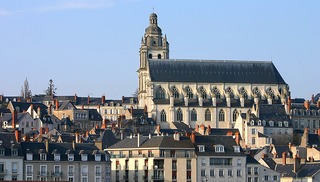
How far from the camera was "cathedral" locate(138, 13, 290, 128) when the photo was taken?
185 meters

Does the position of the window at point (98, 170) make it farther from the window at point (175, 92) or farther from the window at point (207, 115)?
the window at point (175, 92)

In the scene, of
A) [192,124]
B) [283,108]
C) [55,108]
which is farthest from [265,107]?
[55,108]

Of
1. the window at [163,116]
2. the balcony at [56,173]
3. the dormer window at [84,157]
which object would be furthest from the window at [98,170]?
the window at [163,116]

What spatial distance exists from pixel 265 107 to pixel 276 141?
1139cm

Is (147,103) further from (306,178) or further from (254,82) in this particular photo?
(306,178)

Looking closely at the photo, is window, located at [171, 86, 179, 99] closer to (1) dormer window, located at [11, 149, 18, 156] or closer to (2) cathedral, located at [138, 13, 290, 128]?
(2) cathedral, located at [138, 13, 290, 128]

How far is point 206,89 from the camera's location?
19000cm

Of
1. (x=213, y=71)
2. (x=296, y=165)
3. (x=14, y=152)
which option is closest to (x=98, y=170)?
(x=14, y=152)

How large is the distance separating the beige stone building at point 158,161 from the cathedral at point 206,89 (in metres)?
75.1

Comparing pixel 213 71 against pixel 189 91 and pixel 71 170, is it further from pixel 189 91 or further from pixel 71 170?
pixel 71 170

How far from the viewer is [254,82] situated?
192125 millimetres

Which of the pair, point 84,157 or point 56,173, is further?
point 84,157

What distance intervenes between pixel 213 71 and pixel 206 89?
3311mm

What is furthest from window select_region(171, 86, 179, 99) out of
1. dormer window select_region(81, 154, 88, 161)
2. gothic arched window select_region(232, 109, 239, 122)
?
dormer window select_region(81, 154, 88, 161)
